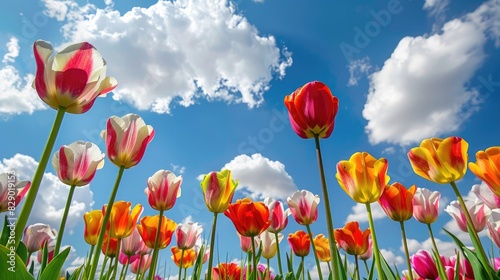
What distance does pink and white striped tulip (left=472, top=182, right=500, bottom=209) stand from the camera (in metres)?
3.13

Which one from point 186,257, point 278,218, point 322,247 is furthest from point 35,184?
point 322,247

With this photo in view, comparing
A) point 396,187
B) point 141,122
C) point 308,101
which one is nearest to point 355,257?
point 396,187

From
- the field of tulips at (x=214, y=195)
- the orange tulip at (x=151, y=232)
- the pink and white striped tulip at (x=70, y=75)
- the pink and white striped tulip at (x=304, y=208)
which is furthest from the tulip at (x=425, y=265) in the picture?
the pink and white striped tulip at (x=70, y=75)

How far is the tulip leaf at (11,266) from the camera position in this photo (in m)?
1.21

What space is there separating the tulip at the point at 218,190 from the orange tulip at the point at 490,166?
171 centimetres

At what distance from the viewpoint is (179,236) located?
13.2 ft

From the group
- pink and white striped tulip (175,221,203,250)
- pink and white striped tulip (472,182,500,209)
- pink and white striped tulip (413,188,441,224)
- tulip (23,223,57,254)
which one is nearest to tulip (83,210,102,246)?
tulip (23,223,57,254)

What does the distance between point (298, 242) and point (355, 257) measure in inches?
30.4

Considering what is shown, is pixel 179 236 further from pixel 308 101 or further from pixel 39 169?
pixel 39 169

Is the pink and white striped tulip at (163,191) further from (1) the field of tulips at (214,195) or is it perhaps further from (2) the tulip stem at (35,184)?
(2) the tulip stem at (35,184)

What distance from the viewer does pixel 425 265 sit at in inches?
142

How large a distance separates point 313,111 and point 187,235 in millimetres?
2455

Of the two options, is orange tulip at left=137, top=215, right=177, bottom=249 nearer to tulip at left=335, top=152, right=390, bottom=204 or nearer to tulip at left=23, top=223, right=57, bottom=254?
tulip at left=23, top=223, right=57, bottom=254

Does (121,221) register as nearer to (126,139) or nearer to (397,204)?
(126,139)
